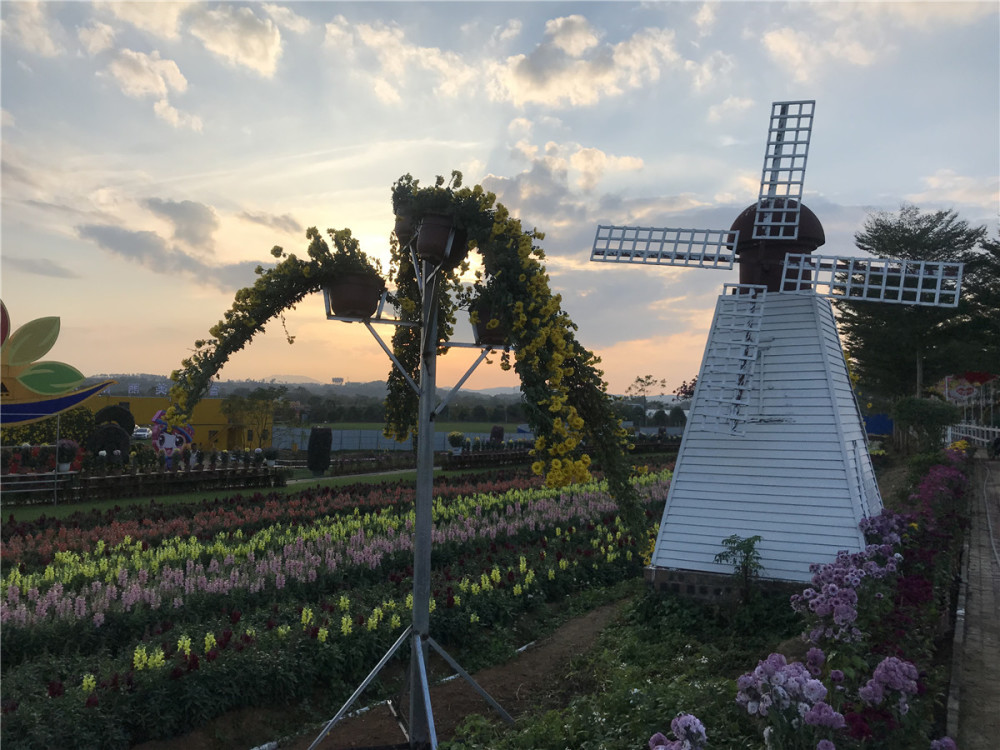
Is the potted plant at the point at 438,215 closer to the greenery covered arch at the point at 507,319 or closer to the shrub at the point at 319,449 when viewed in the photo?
the greenery covered arch at the point at 507,319

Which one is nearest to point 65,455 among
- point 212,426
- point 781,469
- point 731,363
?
point 731,363

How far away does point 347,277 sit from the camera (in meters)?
5.34

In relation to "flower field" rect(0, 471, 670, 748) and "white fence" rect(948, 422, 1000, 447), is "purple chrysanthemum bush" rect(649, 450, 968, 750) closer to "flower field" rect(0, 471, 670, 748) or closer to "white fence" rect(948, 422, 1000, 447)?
"flower field" rect(0, 471, 670, 748)

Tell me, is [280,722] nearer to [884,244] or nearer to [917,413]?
[917,413]

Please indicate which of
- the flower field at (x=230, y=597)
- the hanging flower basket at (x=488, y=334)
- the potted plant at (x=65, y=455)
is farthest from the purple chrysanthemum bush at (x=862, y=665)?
the potted plant at (x=65, y=455)

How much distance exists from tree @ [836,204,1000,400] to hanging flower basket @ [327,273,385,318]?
32917 mm

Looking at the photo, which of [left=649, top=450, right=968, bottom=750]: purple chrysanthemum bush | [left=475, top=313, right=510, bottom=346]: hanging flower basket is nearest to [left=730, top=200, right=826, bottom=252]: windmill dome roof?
[left=649, top=450, right=968, bottom=750]: purple chrysanthemum bush

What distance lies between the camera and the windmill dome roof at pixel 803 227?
377 inches

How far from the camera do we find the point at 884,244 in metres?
34.7

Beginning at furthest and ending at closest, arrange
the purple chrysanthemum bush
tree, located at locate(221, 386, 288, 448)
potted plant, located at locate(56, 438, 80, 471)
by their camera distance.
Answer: tree, located at locate(221, 386, 288, 448), potted plant, located at locate(56, 438, 80, 471), the purple chrysanthemum bush

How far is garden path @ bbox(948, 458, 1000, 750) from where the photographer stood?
5531 mm

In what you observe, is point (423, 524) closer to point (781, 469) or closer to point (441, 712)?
point (441, 712)

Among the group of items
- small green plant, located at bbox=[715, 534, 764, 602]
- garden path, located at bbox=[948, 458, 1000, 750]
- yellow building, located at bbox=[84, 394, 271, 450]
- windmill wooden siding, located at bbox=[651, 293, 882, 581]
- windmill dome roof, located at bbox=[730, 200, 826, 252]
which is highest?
windmill dome roof, located at bbox=[730, 200, 826, 252]

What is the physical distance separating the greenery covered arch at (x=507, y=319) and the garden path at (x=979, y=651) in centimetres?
323
